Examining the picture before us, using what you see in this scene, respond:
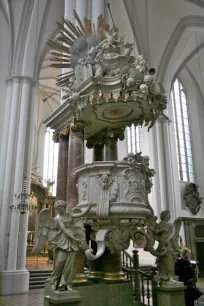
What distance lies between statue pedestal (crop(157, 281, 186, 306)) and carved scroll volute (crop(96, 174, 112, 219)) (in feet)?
5.41

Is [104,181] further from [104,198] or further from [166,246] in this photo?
[166,246]

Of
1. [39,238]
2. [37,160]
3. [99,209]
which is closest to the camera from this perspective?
[39,238]

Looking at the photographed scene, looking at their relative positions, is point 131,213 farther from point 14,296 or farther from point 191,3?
point 191,3

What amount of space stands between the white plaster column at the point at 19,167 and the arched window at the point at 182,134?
934 centimetres

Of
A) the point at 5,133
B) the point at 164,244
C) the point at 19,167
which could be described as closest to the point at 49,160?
the point at 5,133

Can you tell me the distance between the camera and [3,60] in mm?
12617

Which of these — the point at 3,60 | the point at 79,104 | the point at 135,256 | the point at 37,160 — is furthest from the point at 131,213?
the point at 37,160

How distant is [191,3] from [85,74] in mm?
10781

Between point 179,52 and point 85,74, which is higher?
point 179,52

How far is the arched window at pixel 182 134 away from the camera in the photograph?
16938mm

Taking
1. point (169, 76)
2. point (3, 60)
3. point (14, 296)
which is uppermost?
point (169, 76)

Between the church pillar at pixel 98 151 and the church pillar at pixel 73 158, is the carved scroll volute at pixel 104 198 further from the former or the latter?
the church pillar at pixel 98 151

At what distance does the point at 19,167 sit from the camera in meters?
10.6

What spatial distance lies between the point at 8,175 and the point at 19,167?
47cm
